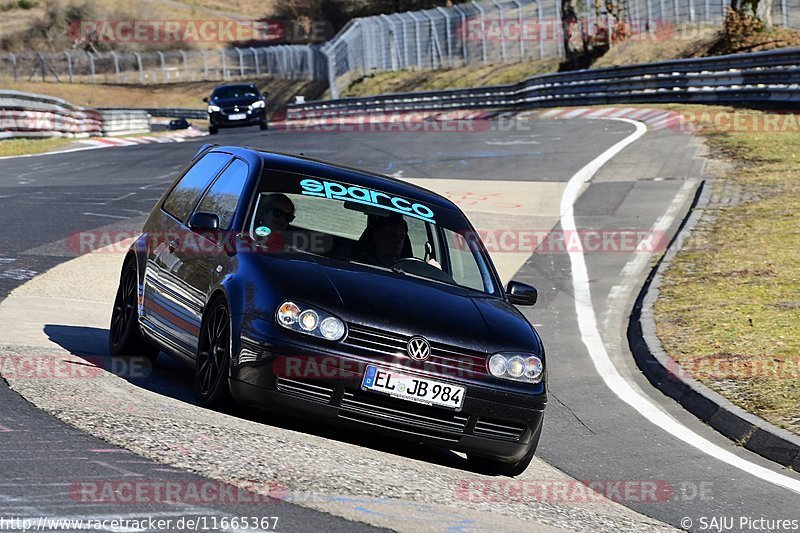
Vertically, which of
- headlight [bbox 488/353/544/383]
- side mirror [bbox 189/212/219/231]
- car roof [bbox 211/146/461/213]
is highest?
car roof [bbox 211/146/461/213]

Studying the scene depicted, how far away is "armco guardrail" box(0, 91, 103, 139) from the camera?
106 feet

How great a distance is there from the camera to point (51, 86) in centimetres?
8288

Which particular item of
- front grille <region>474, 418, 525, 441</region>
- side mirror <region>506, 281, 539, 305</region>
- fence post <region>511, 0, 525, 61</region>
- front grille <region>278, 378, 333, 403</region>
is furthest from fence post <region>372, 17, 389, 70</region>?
front grille <region>278, 378, 333, 403</region>

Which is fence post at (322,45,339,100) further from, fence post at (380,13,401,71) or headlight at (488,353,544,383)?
headlight at (488,353,544,383)

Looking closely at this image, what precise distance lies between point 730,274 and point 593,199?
20.3 ft

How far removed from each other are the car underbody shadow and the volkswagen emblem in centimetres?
60

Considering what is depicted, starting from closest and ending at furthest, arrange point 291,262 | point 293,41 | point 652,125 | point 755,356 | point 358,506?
point 358,506
point 291,262
point 755,356
point 652,125
point 293,41

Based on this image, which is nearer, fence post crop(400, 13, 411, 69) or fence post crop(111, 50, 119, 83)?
fence post crop(400, 13, 411, 69)

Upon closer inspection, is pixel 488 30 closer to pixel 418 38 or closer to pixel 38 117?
pixel 418 38

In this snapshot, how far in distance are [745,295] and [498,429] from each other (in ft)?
22.9

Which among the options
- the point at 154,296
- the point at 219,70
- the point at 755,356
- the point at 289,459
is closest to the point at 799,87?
the point at 755,356

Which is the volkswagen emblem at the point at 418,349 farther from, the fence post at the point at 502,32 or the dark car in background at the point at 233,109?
the fence post at the point at 502,32

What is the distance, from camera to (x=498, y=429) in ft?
22.5

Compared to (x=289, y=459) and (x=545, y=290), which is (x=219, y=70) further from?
(x=289, y=459)
